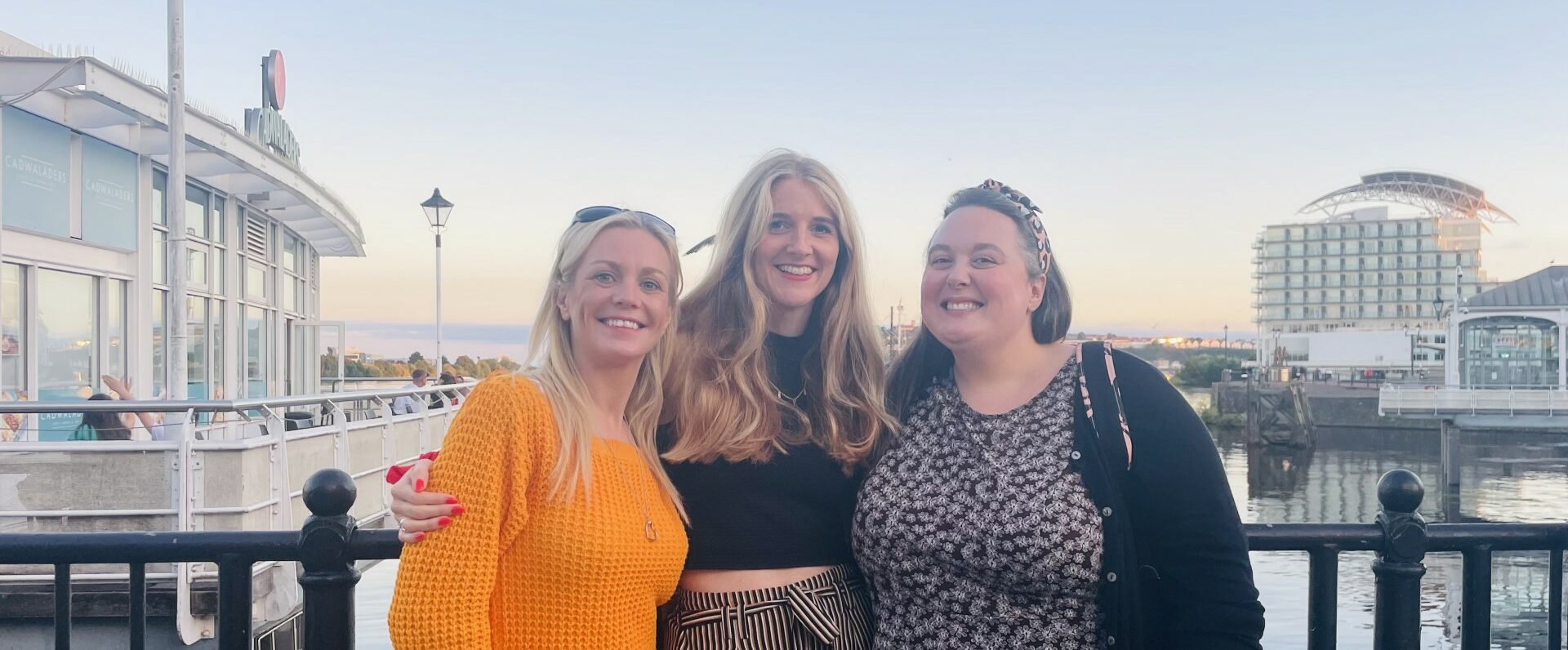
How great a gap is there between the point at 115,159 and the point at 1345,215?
12165cm

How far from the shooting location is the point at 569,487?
2119 millimetres

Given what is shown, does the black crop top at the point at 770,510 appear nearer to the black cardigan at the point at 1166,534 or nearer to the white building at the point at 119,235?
the black cardigan at the point at 1166,534

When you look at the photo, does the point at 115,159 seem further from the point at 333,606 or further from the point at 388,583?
the point at 333,606

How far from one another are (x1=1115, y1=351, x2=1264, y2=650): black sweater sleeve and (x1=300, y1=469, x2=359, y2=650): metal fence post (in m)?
1.79

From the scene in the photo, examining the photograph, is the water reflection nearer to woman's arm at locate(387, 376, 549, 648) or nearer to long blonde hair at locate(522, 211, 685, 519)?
long blonde hair at locate(522, 211, 685, 519)

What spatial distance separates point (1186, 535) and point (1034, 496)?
0.33 meters

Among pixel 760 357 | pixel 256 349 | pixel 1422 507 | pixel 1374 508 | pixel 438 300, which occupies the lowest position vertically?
pixel 1422 507

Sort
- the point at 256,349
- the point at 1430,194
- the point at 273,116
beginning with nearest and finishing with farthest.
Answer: the point at 256,349 < the point at 273,116 < the point at 1430,194

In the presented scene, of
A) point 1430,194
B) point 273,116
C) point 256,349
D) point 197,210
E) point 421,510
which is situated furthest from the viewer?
point 1430,194

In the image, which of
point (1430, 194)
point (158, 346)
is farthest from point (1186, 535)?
point (1430, 194)

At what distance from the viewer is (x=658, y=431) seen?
2.67 metres

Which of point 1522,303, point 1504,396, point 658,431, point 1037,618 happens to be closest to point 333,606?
point 658,431

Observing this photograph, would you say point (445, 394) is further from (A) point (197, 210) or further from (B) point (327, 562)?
(B) point (327, 562)

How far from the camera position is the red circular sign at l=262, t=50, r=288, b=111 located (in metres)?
20.7
